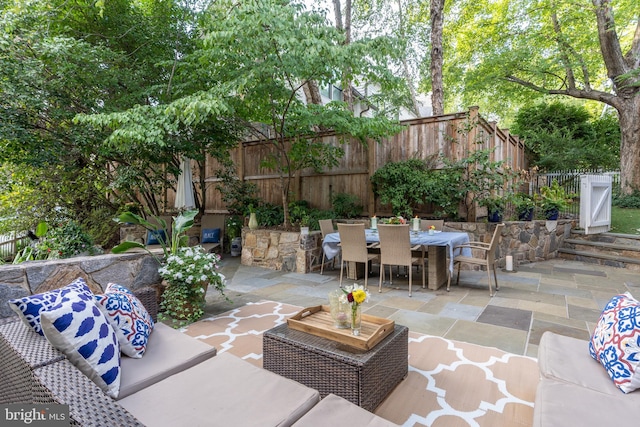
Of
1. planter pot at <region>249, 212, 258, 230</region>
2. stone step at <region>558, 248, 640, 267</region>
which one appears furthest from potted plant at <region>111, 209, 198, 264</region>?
stone step at <region>558, 248, 640, 267</region>

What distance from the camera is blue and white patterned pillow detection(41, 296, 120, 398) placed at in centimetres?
134

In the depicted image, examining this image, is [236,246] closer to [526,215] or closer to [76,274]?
[76,274]

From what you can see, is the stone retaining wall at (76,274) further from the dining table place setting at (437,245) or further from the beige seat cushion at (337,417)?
the dining table place setting at (437,245)

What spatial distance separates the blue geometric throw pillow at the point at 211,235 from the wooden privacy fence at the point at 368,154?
1.10m

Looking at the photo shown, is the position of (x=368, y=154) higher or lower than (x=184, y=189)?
higher

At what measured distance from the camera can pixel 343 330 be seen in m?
2.11

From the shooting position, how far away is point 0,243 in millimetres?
7520

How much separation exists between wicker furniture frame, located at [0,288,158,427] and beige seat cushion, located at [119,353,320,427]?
1.01 feet

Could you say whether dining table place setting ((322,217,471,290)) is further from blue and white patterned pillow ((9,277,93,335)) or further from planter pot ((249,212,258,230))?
blue and white patterned pillow ((9,277,93,335))

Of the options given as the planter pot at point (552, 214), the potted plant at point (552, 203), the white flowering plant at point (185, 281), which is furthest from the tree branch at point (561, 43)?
the white flowering plant at point (185, 281)

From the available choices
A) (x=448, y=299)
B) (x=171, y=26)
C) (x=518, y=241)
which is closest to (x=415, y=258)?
(x=448, y=299)

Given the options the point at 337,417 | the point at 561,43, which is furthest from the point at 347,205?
the point at 561,43

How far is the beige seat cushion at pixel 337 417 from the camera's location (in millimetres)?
1262

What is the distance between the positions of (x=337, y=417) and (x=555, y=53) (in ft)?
40.7
